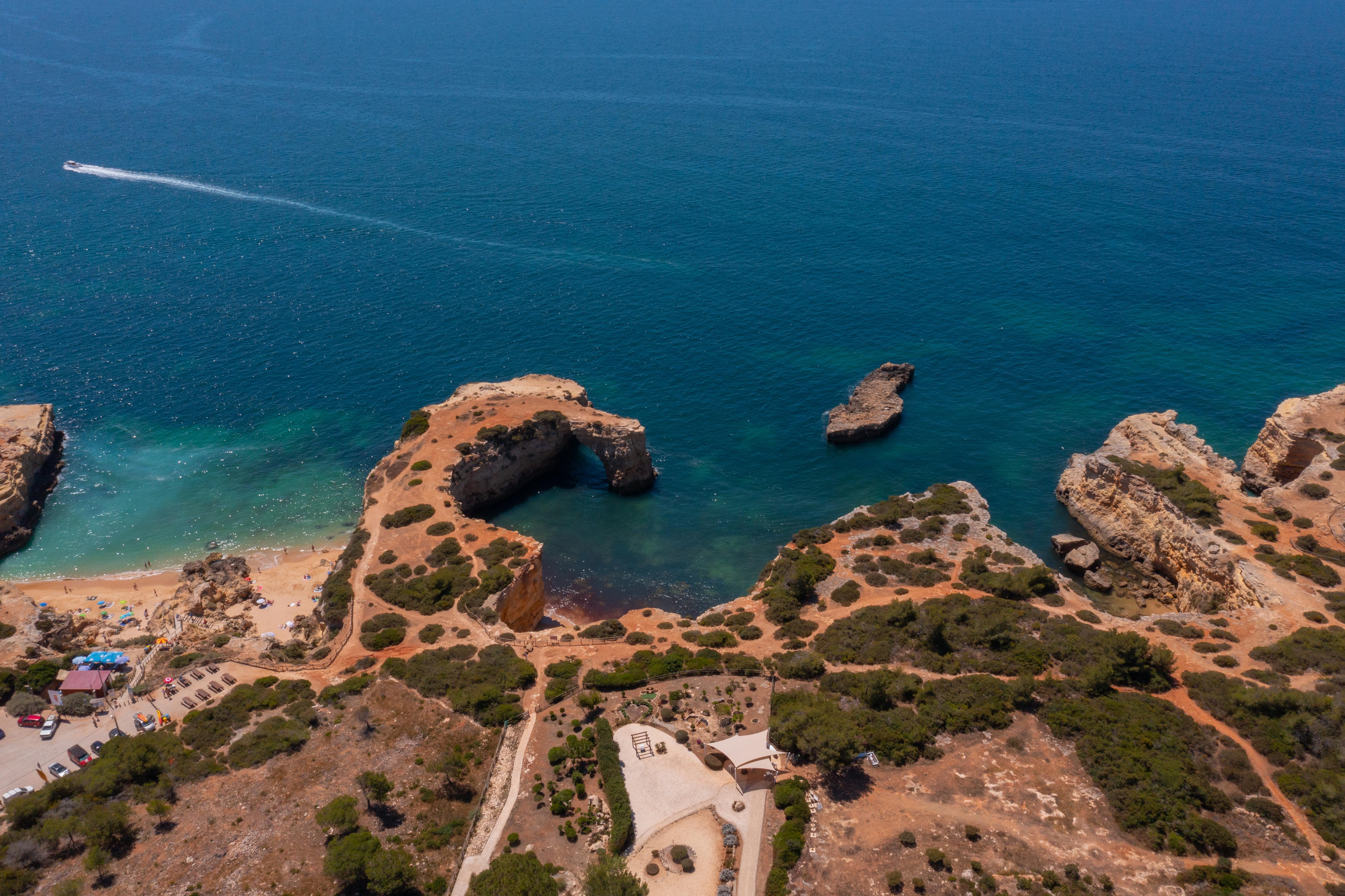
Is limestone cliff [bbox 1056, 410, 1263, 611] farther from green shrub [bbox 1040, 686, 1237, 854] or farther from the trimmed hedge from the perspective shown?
the trimmed hedge

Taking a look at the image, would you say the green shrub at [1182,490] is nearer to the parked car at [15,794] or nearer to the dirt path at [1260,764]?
the dirt path at [1260,764]

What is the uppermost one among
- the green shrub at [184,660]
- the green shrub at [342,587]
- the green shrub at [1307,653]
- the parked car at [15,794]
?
the green shrub at [1307,653]

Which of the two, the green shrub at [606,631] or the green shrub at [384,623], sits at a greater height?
the green shrub at [606,631]

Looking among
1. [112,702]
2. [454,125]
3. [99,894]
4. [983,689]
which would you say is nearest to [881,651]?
[983,689]

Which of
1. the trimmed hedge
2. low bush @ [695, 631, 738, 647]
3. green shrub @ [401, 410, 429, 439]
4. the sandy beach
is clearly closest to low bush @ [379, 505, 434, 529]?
the sandy beach

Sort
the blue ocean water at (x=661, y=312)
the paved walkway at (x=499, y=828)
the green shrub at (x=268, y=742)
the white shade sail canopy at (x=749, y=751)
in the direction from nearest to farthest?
the paved walkway at (x=499, y=828)
the white shade sail canopy at (x=749, y=751)
the green shrub at (x=268, y=742)
the blue ocean water at (x=661, y=312)

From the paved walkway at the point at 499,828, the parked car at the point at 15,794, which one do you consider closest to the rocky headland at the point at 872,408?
the paved walkway at the point at 499,828

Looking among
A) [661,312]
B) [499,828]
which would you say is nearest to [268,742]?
[499,828]
